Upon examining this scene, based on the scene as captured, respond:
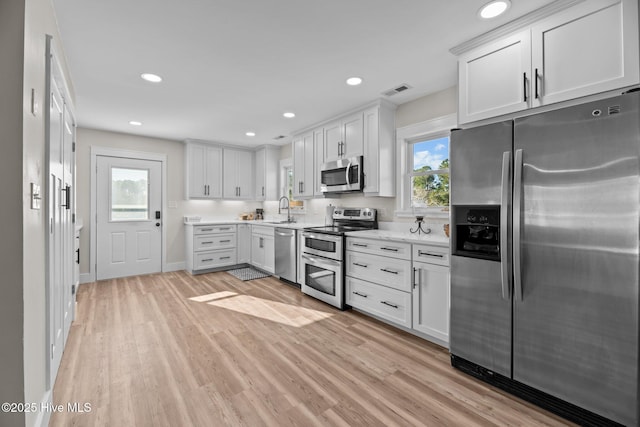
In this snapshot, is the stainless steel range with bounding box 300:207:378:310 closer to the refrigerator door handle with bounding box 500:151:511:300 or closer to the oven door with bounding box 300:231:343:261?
the oven door with bounding box 300:231:343:261

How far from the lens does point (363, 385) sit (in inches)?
77.6

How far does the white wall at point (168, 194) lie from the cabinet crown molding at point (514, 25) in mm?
4895

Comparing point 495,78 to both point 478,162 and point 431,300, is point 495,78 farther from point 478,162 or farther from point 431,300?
point 431,300

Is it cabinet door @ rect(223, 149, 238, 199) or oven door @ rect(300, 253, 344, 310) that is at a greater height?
cabinet door @ rect(223, 149, 238, 199)

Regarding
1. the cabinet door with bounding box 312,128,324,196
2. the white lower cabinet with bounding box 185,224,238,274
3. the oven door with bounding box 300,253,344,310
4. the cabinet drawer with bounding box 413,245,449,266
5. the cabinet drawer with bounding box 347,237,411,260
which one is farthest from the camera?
the white lower cabinet with bounding box 185,224,238,274

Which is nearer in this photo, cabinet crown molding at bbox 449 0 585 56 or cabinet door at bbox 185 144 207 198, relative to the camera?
cabinet crown molding at bbox 449 0 585 56

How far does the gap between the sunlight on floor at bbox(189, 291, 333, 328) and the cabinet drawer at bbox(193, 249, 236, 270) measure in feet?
4.19

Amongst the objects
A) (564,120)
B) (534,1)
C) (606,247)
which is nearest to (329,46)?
(534,1)

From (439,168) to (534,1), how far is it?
1675 millimetres

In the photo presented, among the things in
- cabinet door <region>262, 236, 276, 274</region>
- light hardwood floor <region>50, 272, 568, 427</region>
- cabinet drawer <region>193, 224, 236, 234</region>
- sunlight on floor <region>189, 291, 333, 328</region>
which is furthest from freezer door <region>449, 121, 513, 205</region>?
cabinet drawer <region>193, 224, 236, 234</region>

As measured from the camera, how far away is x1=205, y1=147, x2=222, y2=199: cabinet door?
554 cm

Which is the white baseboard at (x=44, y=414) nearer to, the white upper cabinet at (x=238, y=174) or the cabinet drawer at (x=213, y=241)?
the cabinet drawer at (x=213, y=241)

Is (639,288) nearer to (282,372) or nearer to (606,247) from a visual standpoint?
(606,247)

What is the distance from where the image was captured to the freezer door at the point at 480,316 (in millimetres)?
1914
